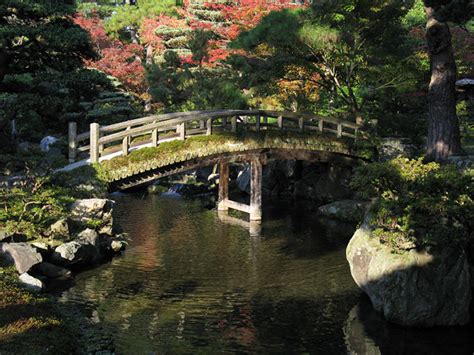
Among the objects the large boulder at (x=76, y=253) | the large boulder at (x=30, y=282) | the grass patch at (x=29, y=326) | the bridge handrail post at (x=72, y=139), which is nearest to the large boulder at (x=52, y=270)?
the large boulder at (x=76, y=253)

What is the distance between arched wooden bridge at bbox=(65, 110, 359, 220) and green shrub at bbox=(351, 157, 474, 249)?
27.9 ft

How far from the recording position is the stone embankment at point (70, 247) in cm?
1365

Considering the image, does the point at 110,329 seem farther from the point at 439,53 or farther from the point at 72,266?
the point at 439,53

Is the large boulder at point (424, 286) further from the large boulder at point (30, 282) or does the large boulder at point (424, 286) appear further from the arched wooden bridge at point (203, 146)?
the arched wooden bridge at point (203, 146)

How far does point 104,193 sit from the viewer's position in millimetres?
18797

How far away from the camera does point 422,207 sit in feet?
42.6

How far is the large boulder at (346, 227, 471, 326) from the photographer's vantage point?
12.8 meters

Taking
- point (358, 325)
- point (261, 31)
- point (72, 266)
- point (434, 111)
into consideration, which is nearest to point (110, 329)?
point (72, 266)

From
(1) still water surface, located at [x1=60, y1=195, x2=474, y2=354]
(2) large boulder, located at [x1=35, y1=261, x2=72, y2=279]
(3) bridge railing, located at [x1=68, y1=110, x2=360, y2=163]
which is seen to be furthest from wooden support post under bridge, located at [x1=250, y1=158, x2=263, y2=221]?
(2) large boulder, located at [x1=35, y1=261, x2=72, y2=279]

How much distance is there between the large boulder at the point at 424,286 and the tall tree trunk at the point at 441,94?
808 centimetres

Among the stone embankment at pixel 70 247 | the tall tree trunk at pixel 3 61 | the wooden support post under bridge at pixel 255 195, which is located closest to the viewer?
the stone embankment at pixel 70 247

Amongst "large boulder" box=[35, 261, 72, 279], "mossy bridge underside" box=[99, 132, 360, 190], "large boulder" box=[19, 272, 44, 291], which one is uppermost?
"mossy bridge underside" box=[99, 132, 360, 190]

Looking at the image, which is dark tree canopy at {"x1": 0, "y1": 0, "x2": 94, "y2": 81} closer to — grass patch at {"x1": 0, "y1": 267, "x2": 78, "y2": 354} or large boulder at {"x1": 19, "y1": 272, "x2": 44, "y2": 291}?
large boulder at {"x1": 19, "y1": 272, "x2": 44, "y2": 291}

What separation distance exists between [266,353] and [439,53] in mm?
13392
